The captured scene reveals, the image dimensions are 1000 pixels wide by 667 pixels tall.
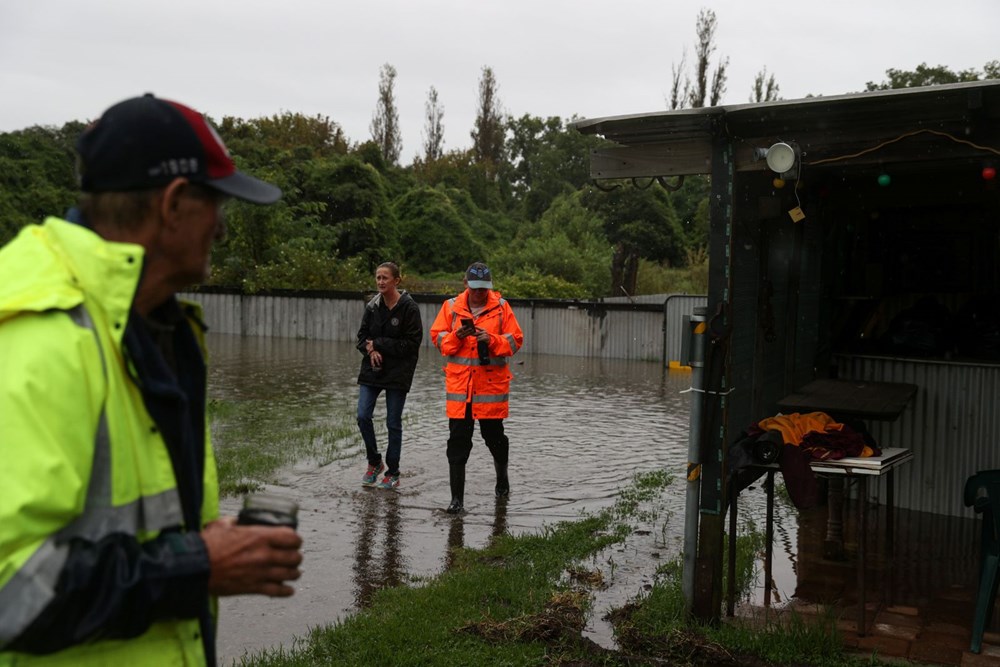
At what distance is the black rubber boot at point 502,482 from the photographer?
880 cm

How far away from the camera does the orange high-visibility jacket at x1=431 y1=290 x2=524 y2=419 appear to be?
823 centimetres

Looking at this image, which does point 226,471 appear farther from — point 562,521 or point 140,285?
point 140,285

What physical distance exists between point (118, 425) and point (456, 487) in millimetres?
6550

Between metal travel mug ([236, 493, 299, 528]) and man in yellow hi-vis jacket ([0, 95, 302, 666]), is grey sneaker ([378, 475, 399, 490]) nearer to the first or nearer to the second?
man in yellow hi-vis jacket ([0, 95, 302, 666])

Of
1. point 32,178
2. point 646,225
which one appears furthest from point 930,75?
Result: point 32,178

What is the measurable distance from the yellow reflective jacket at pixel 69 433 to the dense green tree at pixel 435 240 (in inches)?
1644

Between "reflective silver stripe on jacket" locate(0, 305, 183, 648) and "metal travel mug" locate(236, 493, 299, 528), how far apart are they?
125mm

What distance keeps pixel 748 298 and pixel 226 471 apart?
17.5 feet

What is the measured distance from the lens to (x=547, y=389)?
17531 mm

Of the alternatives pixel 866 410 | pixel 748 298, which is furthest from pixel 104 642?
pixel 866 410

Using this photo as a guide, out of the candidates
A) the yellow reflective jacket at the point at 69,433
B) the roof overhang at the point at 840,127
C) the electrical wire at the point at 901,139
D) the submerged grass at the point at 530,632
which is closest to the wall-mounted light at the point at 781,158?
the roof overhang at the point at 840,127

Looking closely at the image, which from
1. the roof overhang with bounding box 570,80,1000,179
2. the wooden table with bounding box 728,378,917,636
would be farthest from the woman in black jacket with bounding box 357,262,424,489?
the roof overhang with bounding box 570,80,1000,179

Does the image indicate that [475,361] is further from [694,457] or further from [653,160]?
[694,457]

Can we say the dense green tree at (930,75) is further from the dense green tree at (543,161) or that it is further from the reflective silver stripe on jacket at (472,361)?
the reflective silver stripe on jacket at (472,361)
